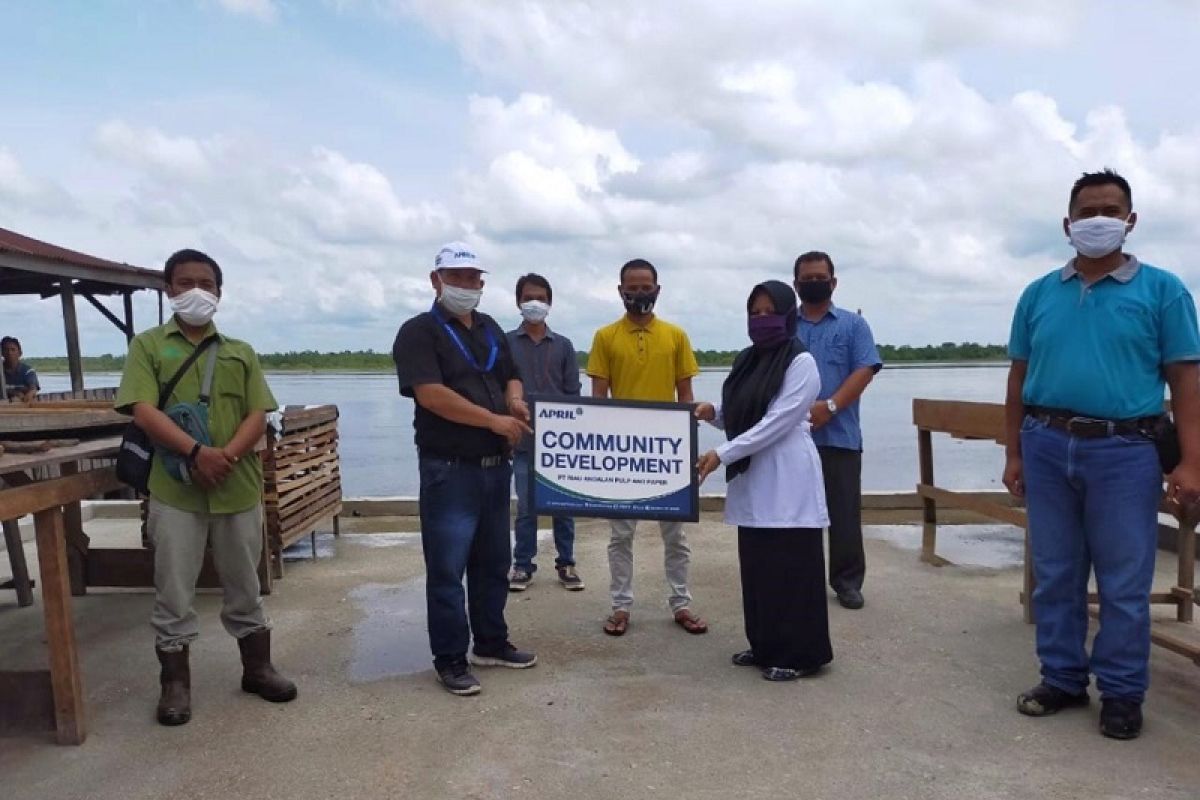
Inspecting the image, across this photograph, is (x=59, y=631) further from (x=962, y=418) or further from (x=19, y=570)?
(x=962, y=418)

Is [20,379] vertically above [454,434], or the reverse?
[20,379]

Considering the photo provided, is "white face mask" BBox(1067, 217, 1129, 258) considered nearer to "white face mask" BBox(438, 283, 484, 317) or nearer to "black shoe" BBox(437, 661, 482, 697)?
"white face mask" BBox(438, 283, 484, 317)

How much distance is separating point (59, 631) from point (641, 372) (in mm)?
2918

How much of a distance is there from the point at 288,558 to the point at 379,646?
2384 millimetres

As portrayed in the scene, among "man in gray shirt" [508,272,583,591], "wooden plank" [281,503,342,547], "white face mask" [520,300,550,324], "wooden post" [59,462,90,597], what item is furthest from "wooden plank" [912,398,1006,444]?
"wooden post" [59,462,90,597]

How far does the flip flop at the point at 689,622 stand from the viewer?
4883mm

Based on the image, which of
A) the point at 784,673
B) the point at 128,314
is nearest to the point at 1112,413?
the point at 784,673

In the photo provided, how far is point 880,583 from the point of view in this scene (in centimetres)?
586

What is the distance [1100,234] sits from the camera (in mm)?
3445

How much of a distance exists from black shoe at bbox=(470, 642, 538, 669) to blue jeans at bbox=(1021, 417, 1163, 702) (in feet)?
7.40

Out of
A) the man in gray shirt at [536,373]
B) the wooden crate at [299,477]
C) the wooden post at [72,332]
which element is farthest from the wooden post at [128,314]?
the man in gray shirt at [536,373]

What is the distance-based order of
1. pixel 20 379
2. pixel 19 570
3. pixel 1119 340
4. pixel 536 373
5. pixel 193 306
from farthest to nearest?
pixel 20 379 < pixel 536 373 < pixel 19 570 < pixel 193 306 < pixel 1119 340

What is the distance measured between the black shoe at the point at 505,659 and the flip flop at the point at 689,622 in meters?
0.92

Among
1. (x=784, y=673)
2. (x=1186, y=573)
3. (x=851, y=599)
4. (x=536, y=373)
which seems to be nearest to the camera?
(x=784, y=673)
